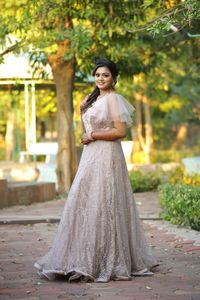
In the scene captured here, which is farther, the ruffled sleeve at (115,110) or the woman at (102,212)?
the ruffled sleeve at (115,110)

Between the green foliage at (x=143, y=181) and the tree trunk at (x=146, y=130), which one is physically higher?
the tree trunk at (x=146, y=130)

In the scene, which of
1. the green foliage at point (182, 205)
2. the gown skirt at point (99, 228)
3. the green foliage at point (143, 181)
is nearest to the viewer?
the gown skirt at point (99, 228)

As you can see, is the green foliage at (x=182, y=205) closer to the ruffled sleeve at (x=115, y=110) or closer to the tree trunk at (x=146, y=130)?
the ruffled sleeve at (x=115, y=110)

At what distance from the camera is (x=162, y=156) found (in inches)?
1231

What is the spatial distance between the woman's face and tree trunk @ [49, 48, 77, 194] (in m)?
9.41

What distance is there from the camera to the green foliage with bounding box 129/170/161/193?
58.0 feet

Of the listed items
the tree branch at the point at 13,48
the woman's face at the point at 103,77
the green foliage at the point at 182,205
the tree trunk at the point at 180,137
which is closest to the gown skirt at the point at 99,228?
the woman's face at the point at 103,77

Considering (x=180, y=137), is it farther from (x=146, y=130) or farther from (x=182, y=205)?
(x=182, y=205)

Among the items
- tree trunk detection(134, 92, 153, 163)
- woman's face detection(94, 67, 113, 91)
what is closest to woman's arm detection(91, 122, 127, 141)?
woman's face detection(94, 67, 113, 91)

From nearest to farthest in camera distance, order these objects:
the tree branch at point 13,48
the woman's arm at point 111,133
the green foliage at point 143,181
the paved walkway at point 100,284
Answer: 1. the paved walkway at point 100,284
2. the woman's arm at point 111,133
3. the tree branch at point 13,48
4. the green foliage at point 143,181

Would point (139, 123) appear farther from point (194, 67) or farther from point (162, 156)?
point (194, 67)

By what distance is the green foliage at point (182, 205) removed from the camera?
10375 mm

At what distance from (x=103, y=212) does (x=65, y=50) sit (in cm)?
946

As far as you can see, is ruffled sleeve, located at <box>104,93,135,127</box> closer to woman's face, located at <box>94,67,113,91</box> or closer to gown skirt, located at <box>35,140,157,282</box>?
woman's face, located at <box>94,67,113,91</box>
